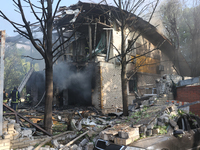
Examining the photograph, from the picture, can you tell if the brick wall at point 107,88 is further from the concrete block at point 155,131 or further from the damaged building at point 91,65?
the concrete block at point 155,131

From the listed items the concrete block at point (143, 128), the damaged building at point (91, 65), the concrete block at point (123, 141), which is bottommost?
the concrete block at point (123, 141)

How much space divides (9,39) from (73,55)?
14458 mm

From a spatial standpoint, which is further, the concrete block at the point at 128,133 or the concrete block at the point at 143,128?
the concrete block at the point at 143,128

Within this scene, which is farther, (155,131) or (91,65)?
(91,65)

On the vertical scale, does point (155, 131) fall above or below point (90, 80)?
below

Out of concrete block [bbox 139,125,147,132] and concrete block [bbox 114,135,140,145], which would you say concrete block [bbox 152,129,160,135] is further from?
concrete block [bbox 114,135,140,145]

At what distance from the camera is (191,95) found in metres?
10.6

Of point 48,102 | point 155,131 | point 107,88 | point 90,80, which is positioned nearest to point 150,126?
point 155,131

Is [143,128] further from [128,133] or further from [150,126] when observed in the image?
[128,133]

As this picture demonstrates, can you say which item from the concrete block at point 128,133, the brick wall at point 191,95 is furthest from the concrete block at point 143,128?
the brick wall at point 191,95

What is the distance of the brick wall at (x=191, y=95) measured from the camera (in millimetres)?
10258

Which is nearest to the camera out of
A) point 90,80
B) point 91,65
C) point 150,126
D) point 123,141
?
point 123,141

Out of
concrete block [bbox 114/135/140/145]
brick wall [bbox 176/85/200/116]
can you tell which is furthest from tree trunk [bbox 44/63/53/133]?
brick wall [bbox 176/85/200/116]

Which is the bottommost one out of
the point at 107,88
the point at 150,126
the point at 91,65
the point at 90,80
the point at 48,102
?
the point at 150,126
